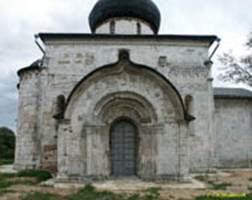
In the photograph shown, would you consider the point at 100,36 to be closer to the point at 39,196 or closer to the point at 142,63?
the point at 142,63

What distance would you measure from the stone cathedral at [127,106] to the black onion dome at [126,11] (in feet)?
0.16

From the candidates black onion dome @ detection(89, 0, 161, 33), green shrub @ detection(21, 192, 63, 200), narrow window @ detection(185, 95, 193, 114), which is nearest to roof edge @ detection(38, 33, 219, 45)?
black onion dome @ detection(89, 0, 161, 33)

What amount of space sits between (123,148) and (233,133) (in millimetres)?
8136

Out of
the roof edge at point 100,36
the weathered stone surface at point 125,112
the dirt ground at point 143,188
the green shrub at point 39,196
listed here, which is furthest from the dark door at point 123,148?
the roof edge at point 100,36

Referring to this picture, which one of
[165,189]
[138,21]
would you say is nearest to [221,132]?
[138,21]

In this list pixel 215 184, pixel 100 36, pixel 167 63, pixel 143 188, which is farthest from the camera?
pixel 167 63

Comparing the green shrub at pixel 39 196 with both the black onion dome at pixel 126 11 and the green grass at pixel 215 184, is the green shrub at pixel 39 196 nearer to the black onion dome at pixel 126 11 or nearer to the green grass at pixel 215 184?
the green grass at pixel 215 184

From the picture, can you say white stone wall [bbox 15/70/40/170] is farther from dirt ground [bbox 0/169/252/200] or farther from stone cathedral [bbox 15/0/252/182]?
dirt ground [bbox 0/169/252/200]

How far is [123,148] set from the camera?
1127 cm

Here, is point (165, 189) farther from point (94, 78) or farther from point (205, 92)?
point (205, 92)

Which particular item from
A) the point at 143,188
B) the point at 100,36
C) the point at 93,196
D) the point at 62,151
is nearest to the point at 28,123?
the point at 62,151

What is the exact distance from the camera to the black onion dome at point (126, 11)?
48.8 ft

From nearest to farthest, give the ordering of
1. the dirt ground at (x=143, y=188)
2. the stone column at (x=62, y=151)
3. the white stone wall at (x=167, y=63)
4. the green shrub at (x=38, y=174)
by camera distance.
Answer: the dirt ground at (x=143, y=188) < the stone column at (x=62, y=151) < the green shrub at (x=38, y=174) < the white stone wall at (x=167, y=63)

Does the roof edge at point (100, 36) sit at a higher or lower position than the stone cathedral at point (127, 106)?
higher
